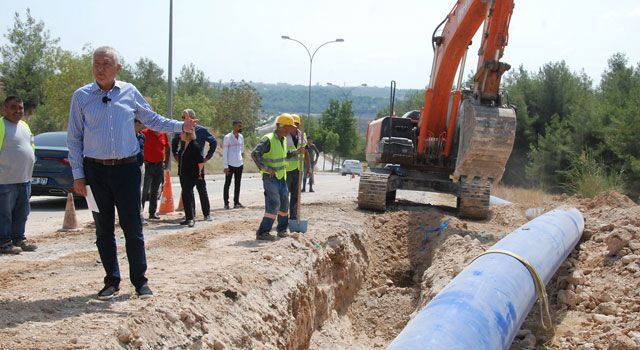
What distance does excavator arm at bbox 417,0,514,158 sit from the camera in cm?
995

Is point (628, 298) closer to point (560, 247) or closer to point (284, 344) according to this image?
point (560, 247)

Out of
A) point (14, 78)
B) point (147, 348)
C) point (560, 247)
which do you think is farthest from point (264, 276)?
point (14, 78)

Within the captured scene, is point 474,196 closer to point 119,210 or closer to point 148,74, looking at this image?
point 119,210

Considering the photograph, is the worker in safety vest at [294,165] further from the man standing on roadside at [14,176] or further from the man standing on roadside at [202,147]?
the man standing on roadside at [14,176]

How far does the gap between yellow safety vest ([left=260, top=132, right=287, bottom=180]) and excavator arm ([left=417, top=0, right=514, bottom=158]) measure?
3195mm

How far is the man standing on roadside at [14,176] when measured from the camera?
7809 millimetres

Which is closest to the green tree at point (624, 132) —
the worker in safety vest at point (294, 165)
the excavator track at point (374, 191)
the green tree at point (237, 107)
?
the excavator track at point (374, 191)

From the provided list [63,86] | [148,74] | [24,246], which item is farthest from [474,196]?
[148,74]

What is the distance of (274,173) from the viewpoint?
897 centimetres

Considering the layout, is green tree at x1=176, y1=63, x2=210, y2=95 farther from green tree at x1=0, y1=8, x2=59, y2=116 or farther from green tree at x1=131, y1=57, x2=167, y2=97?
green tree at x1=0, y1=8, x2=59, y2=116

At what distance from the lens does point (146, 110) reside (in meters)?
5.79

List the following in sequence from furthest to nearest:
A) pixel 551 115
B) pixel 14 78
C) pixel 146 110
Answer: pixel 14 78, pixel 551 115, pixel 146 110

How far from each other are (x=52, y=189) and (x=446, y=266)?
26.3 feet

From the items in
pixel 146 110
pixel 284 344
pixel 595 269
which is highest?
pixel 146 110
